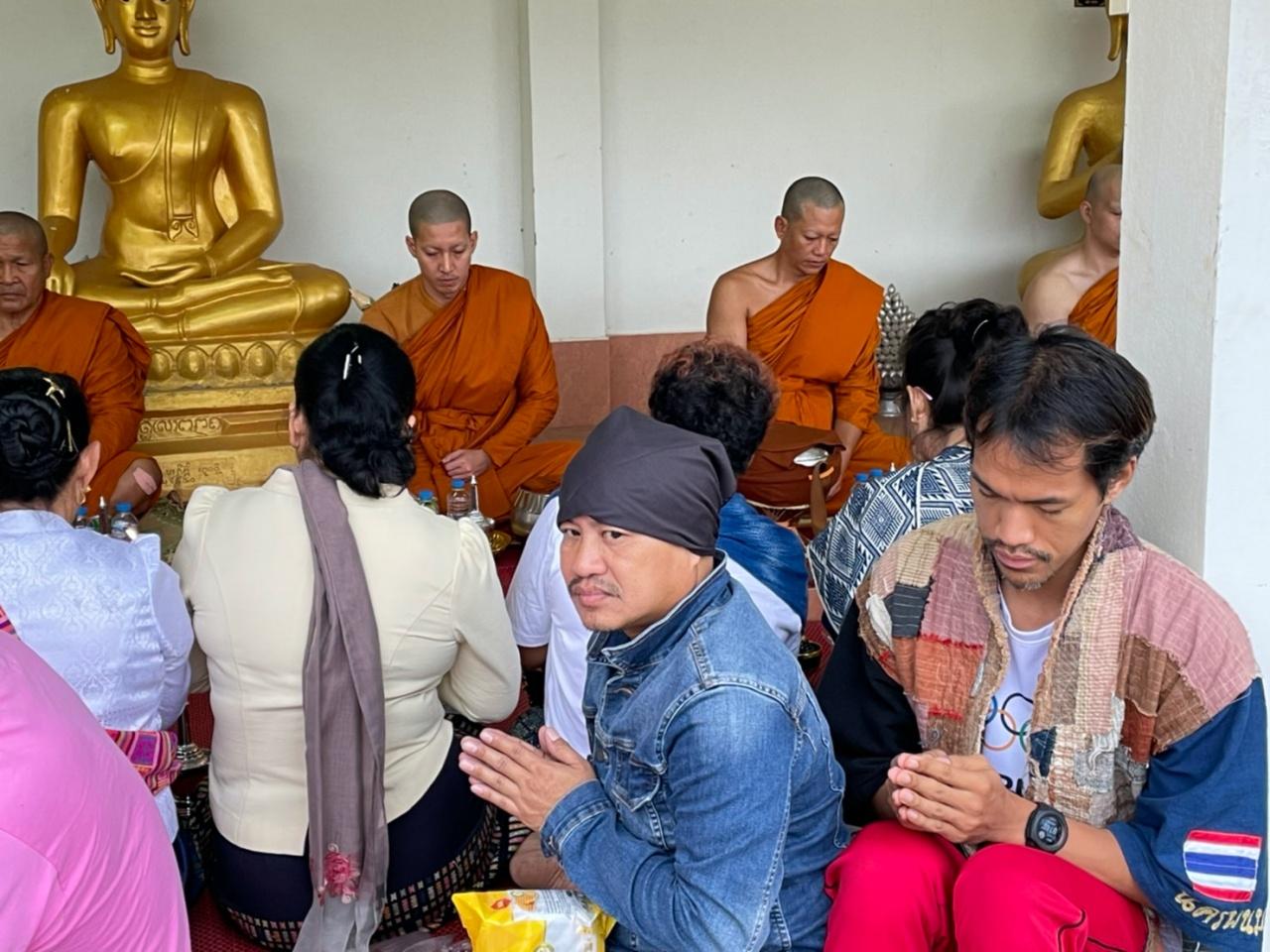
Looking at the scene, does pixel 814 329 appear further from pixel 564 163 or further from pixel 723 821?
pixel 723 821

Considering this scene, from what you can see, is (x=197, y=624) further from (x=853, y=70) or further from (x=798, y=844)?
(x=853, y=70)

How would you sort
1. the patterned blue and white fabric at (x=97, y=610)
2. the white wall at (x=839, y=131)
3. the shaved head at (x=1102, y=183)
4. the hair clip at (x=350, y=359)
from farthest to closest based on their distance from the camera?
the white wall at (x=839, y=131) < the shaved head at (x=1102, y=183) < the hair clip at (x=350, y=359) < the patterned blue and white fabric at (x=97, y=610)

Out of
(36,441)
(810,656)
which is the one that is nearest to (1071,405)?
(36,441)

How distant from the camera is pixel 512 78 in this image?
6.40 metres

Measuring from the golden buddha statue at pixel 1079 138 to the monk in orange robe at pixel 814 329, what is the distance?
132 cm

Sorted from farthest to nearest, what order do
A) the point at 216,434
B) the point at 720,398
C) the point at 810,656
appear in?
1. the point at 216,434
2. the point at 810,656
3. the point at 720,398

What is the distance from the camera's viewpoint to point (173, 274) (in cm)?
560

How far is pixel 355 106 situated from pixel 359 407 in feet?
13.5

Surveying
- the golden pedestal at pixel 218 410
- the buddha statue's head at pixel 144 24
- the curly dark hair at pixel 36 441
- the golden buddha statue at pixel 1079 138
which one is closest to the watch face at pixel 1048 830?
the curly dark hair at pixel 36 441

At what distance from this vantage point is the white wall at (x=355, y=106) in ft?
19.9

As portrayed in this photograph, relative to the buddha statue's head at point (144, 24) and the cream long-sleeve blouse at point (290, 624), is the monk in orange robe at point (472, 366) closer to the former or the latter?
the buddha statue's head at point (144, 24)

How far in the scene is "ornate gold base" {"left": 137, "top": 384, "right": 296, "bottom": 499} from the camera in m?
5.32

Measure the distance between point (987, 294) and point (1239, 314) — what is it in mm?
5332

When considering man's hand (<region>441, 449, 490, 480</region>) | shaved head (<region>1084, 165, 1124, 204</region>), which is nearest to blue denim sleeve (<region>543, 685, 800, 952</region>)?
man's hand (<region>441, 449, 490, 480</region>)
